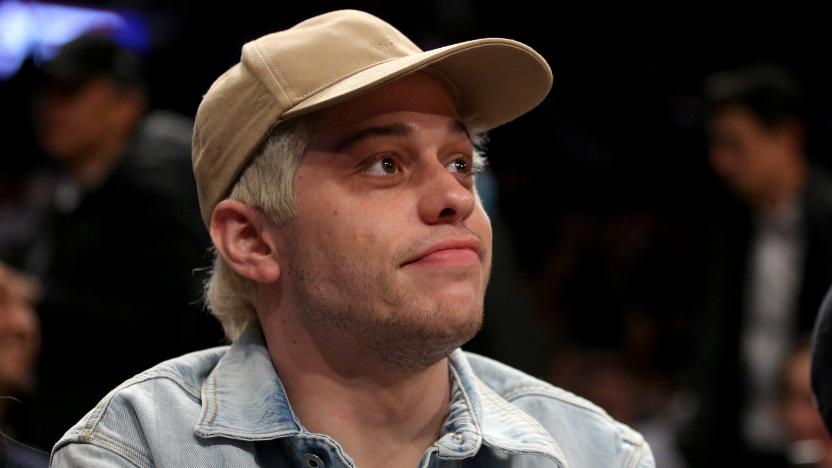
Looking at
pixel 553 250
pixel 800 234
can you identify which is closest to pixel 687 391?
pixel 800 234

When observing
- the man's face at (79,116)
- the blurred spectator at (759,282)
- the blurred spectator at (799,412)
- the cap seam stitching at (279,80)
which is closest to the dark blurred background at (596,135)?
the blurred spectator at (759,282)

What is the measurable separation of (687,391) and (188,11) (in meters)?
3.16

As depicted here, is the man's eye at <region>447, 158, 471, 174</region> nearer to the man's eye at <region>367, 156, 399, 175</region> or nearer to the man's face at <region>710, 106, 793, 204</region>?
the man's eye at <region>367, 156, 399, 175</region>

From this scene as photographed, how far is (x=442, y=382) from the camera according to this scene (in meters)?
2.02

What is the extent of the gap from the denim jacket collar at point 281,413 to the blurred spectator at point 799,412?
181cm

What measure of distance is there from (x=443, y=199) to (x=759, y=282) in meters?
2.68

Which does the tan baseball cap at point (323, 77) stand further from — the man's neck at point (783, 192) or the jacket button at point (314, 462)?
the man's neck at point (783, 192)

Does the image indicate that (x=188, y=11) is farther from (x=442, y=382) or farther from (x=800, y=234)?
(x=442, y=382)

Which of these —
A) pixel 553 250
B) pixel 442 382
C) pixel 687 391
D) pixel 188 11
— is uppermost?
pixel 442 382

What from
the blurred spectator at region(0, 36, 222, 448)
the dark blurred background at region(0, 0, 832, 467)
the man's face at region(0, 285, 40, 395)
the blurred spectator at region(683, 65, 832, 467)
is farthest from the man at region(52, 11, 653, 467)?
the dark blurred background at region(0, 0, 832, 467)

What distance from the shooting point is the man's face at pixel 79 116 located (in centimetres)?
385

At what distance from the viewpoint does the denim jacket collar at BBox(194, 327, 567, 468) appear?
184cm

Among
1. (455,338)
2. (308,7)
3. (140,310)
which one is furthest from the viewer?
(308,7)

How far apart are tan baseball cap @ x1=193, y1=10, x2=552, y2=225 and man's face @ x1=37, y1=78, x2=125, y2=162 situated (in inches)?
75.0
